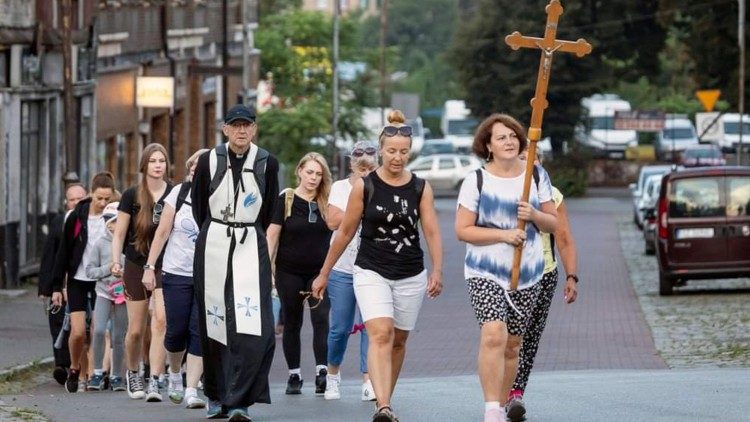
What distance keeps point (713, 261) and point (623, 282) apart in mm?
4795

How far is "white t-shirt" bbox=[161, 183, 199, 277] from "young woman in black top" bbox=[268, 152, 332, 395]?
Answer: 1.19 metres

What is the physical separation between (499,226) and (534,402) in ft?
7.18

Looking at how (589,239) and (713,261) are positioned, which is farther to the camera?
(589,239)

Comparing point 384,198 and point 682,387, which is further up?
point 384,198

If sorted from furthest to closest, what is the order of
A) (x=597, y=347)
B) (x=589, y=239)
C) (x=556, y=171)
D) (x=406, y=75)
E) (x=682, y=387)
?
(x=406, y=75) < (x=556, y=171) < (x=589, y=239) < (x=597, y=347) < (x=682, y=387)

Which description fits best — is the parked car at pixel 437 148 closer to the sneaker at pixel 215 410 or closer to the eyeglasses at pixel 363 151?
the eyeglasses at pixel 363 151

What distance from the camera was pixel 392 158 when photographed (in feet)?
37.3

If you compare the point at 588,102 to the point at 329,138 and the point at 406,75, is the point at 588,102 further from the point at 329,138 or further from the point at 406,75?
the point at 406,75

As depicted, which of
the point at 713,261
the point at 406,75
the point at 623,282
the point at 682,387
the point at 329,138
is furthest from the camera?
the point at 406,75

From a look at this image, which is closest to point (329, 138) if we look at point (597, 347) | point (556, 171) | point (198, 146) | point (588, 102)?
point (556, 171)

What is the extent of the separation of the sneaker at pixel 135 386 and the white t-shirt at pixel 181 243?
3.68ft

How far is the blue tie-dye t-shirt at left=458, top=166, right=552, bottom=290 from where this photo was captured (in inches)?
420

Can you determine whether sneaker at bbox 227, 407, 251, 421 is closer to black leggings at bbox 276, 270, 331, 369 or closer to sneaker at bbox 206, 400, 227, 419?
sneaker at bbox 206, 400, 227, 419

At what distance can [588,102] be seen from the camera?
8719cm
